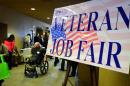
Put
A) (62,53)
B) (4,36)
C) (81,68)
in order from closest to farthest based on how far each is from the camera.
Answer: (62,53) < (81,68) < (4,36)

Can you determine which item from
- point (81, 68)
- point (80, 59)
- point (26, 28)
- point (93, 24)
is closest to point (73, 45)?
point (80, 59)

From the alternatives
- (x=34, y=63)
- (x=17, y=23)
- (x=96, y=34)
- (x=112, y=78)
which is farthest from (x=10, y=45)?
(x=96, y=34)

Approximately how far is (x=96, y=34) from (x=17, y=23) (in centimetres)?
760

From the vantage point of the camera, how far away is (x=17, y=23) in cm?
884

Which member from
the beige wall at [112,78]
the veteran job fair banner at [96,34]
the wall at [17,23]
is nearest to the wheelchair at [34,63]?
the wall at [17,23]

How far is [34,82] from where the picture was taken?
5.15 meters

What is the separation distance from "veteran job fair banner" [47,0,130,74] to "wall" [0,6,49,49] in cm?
597

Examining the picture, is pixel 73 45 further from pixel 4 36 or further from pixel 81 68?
pixel 4 36

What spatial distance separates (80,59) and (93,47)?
20 centimetres

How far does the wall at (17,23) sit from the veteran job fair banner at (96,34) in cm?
597

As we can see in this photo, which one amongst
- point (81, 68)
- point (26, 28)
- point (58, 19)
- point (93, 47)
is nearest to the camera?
point (93, 47)

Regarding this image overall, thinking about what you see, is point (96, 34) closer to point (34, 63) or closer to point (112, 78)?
point (112, 78)

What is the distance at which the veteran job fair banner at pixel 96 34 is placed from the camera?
4.91 ft

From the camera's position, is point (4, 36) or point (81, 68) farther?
point (4, 36)
